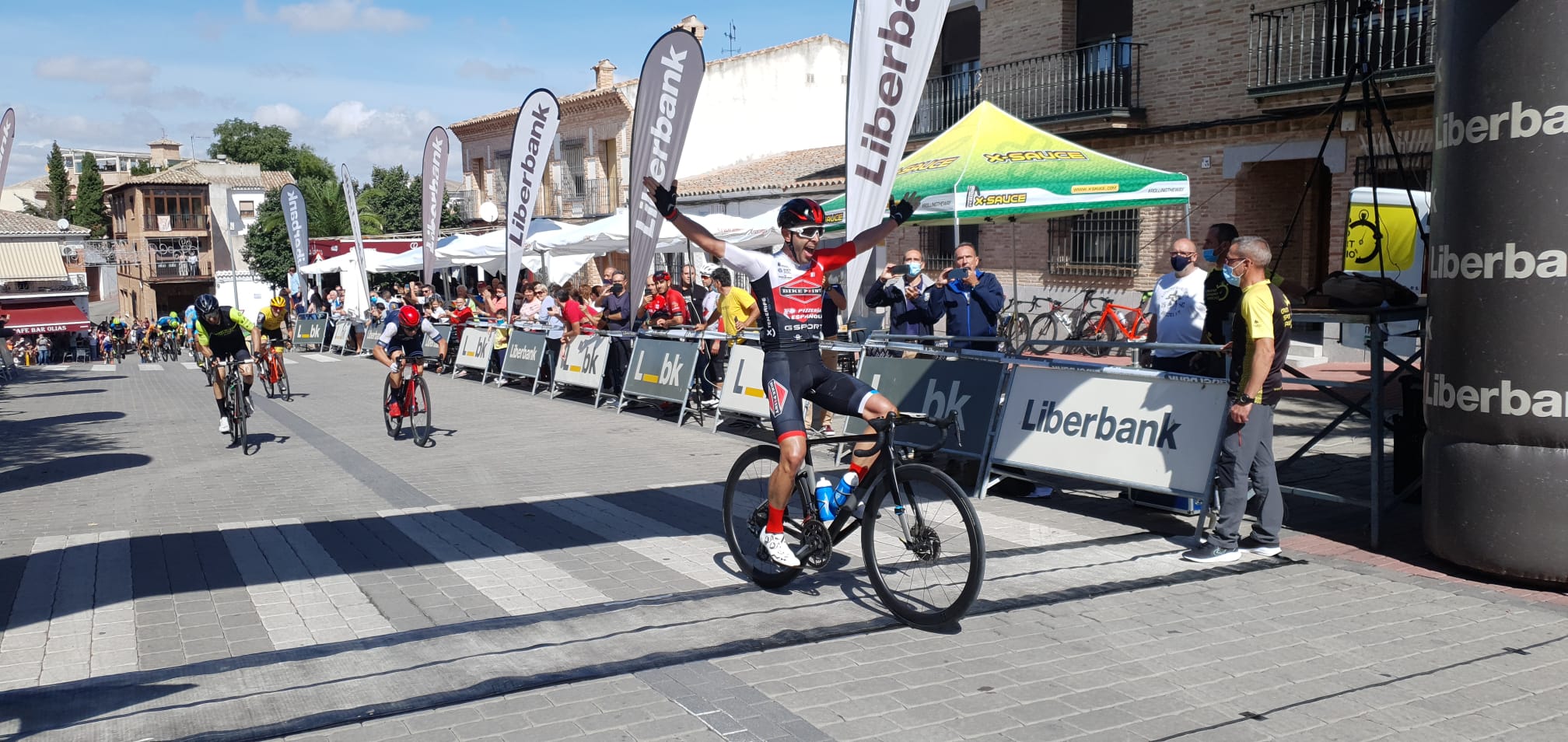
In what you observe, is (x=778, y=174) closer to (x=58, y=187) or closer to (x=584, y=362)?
(x=584, y=362)

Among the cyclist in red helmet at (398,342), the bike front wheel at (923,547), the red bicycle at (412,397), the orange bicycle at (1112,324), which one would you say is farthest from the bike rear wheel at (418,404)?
the orange bicycle at (1112,324)

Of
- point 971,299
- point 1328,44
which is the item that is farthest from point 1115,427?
point 1328,44

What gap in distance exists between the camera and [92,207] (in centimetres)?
8600

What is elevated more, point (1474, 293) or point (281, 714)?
point (1474, 293)

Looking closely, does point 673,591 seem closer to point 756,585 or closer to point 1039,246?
point 756,585

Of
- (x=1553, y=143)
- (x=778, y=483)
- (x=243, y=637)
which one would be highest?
(x=1553, y=143)

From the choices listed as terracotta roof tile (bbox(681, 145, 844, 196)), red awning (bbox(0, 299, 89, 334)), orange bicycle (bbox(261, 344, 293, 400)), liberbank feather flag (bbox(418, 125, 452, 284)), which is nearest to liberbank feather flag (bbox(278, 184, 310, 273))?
Result: liberbank feather flag (bbox(418, 125, 452, 284))

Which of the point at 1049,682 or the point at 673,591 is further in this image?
the point at 673,591

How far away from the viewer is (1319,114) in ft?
57.9

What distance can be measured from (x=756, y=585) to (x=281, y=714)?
2.44 m

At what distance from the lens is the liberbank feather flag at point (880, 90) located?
9.05 meters

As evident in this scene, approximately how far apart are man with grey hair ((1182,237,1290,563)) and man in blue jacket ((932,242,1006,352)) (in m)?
4.10

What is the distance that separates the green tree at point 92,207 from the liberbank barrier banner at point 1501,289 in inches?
3816

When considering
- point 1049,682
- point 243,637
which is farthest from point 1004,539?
point 243,637
